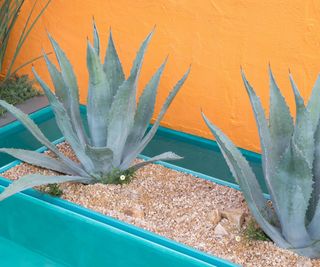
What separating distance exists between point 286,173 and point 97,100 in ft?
2.35

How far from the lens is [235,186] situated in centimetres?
175

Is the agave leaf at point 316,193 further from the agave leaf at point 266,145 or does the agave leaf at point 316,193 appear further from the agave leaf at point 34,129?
the agave leaf at point 34,129

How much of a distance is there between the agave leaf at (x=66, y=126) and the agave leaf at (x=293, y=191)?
71 cm

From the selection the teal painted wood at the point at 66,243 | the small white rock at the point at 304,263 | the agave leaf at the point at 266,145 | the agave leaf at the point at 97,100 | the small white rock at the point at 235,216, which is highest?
the agave leaf at the point at 97,100

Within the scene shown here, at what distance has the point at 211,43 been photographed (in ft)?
6.95

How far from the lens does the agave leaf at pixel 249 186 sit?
133cm

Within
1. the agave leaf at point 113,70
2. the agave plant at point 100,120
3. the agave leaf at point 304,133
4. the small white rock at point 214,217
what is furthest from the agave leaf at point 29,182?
the agave leaf at point 304,133

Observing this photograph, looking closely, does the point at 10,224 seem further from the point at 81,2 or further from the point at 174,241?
the point at 81,2

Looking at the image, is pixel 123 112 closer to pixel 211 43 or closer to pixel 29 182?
pixel 29 182

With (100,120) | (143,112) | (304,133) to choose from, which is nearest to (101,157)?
(100,120)

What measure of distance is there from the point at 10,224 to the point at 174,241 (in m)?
0.64

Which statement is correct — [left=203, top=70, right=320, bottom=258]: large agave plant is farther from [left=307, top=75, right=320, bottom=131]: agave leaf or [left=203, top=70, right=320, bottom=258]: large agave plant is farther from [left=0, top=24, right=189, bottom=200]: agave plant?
[left=0, top=24, right=189, bottom=200]: agave plant

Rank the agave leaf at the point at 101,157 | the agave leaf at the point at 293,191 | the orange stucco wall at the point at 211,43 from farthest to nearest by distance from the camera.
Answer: the orange stucco wall at the point at 211,43, the agave leaf at the point at 101,157, the agave leaf at the point at 293,191

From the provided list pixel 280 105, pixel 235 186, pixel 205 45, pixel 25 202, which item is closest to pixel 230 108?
pixel 205 45
